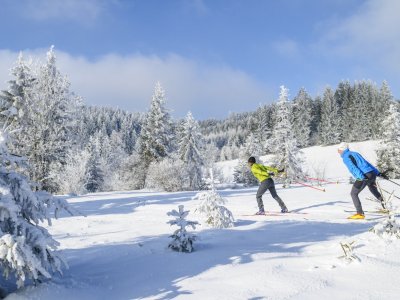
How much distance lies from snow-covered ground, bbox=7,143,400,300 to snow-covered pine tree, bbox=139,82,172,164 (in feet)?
109

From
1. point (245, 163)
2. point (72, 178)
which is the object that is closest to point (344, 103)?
point (245, 163)

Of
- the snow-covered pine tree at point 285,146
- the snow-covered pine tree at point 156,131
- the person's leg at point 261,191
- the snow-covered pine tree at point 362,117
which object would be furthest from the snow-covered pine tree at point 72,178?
the snow-covered pine tree at point 362,117

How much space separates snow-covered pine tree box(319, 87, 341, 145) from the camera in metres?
77.4

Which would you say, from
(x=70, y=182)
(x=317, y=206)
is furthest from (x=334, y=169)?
(x=317, y=206)

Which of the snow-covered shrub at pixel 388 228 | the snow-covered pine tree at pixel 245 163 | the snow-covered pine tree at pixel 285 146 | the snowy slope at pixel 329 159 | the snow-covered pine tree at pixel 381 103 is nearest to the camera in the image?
the snow-covered shrub at pixel 388 228

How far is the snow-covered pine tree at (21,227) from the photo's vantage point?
12.6ft

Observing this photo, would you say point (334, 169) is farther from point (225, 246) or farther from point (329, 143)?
point (225, 246)

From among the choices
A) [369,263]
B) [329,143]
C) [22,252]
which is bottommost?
[369,263]

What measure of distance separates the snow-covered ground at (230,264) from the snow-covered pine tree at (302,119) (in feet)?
235

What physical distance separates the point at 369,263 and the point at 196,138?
141 ft

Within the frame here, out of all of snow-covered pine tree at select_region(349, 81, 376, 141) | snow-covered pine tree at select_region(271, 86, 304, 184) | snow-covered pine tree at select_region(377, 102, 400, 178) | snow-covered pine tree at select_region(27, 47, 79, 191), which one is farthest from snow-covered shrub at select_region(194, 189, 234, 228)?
snow-covered pine tree at select_region(349, 81, 376, 141)

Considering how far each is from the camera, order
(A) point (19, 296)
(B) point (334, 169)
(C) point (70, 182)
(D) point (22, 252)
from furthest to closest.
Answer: (B) point (334, 169)
(C) point (70, 182)
(A) point (19, 296)
(D) point (22, 252)

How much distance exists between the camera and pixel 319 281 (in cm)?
470

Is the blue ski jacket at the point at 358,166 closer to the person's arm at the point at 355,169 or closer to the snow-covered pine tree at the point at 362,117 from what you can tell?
the person's arm at the point at 355,169
